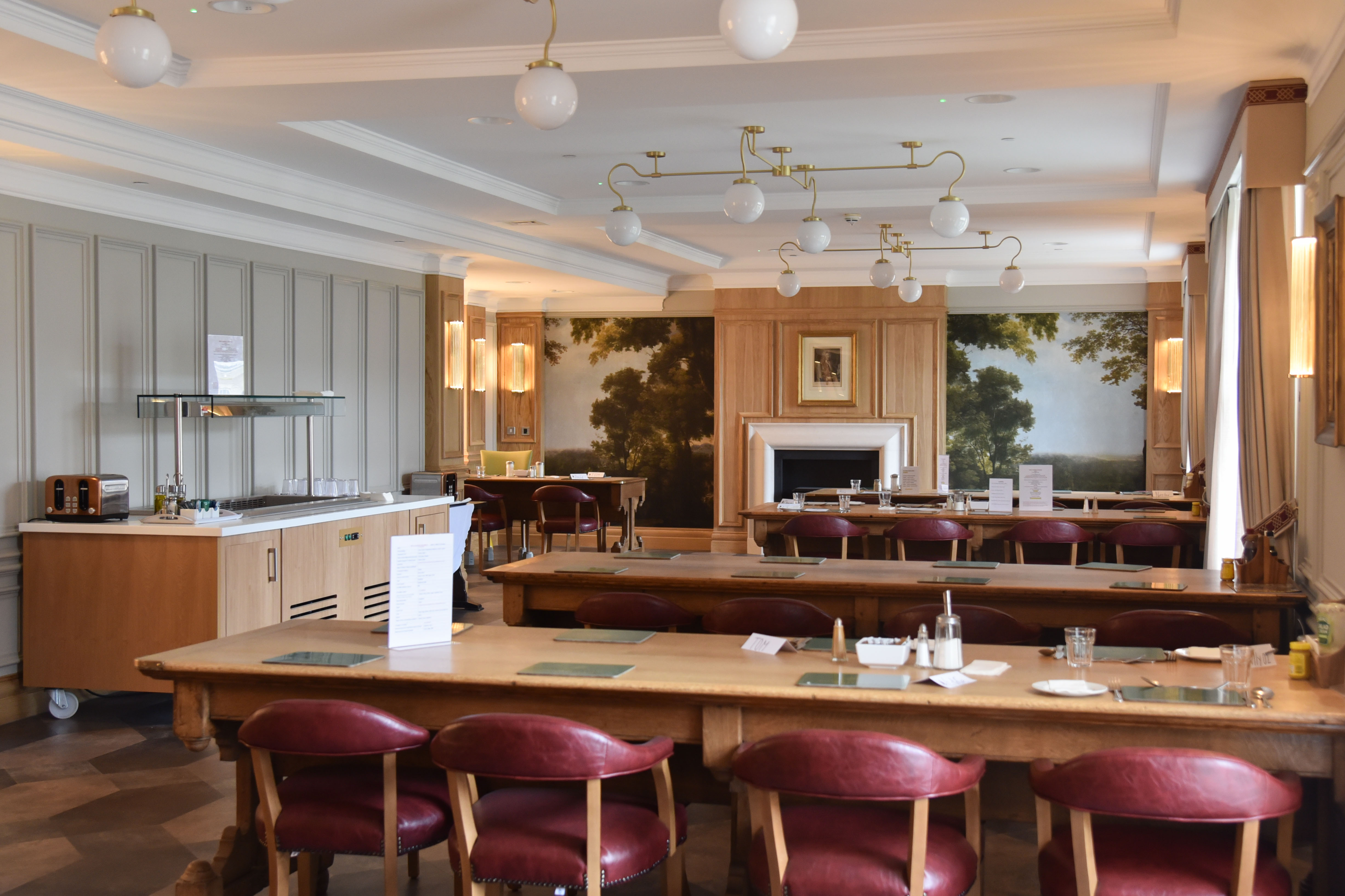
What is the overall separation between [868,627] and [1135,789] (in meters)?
2.43

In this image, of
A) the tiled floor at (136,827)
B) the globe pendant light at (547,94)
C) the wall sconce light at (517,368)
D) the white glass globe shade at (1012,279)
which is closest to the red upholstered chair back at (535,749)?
the tiled floor at (136,827)

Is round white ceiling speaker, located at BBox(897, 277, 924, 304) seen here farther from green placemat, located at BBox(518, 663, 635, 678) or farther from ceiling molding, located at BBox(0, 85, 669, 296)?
green placemat, located at BBox(518, 663, 635, 678)

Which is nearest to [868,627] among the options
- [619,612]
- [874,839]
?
[619,612]

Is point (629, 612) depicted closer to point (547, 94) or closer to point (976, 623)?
point (976, 623)

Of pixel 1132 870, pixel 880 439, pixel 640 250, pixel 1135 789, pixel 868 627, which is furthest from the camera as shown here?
pixel 880 439

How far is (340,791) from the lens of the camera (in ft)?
10.0

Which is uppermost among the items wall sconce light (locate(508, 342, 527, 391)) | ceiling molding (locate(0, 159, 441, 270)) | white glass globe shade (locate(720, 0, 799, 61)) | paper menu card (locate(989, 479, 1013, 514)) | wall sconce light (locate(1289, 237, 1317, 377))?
ceiling molding (locate(0, 159, 441, 270))

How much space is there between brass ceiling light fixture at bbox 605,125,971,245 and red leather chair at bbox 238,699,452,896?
3.14m

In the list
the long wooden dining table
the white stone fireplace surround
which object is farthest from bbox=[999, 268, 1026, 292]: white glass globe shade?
the long wooden dining table

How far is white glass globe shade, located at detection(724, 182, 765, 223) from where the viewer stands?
17.3ft

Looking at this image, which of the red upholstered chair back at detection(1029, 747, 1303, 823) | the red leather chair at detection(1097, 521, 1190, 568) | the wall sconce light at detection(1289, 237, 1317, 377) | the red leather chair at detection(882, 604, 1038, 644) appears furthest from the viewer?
the red leather chair at detection(1097, 521, 1190, 568)

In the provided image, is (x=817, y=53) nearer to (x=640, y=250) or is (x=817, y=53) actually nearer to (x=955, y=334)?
(x=640, y=250)

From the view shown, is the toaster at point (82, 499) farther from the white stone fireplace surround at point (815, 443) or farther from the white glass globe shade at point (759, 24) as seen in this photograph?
the white stone fireplace surround at point (815, 443)

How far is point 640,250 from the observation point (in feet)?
34.4
